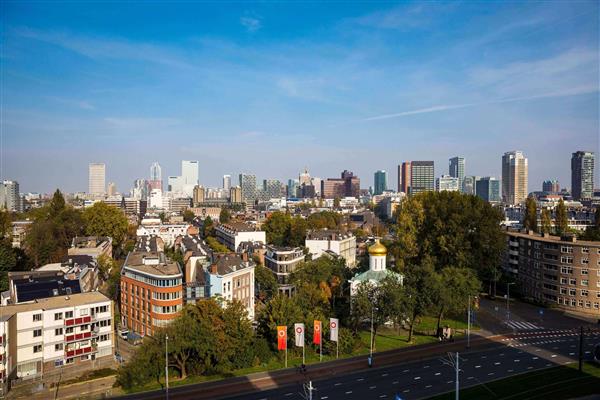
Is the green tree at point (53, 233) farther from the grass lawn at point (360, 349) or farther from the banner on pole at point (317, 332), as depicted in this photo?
the banner on pole at point (317, 332)

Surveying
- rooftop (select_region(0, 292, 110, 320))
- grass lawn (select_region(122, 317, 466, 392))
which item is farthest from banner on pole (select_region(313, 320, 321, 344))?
rooftop (select_region(0, 292, 110, 320))

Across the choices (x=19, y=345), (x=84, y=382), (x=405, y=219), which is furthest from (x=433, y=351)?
(x=19, y=345)

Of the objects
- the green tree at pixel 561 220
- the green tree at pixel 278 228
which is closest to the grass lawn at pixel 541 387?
the green tree at pixel 561 220

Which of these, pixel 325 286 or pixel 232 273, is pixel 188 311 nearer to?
pixel 232 273

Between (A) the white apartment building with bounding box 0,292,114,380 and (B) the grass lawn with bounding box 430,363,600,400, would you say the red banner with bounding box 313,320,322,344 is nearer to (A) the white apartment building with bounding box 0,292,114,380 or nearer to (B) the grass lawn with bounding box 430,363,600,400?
(B) the grass lawn with bounding box 430,363,600,400

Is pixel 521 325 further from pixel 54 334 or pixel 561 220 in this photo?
pixel 561 220
